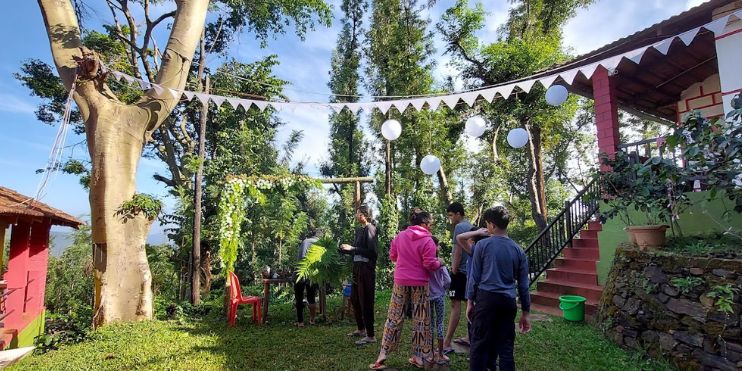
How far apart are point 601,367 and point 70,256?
1204 centimetres

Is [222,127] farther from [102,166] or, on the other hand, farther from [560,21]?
[560,21]

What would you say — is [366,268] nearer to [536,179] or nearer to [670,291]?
[670,291]

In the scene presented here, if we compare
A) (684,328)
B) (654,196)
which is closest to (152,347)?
(684,328)

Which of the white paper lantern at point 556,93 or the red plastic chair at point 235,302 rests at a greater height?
the white paper lantern at point 556,93

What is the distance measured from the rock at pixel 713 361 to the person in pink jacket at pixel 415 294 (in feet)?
7.45

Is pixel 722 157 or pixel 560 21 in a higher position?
pixel 560 21

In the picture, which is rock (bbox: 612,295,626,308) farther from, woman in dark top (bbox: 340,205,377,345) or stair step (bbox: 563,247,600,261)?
woman in dark top (bbox: 340,205,377,345)

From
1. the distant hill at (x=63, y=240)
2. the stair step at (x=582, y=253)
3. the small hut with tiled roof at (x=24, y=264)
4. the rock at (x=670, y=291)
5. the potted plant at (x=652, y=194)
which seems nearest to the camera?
the rock at (x=670, y=291)

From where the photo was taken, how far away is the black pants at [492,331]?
104 inches

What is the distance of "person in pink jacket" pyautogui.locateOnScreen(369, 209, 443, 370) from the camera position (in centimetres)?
343

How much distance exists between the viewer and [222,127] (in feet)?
43.5

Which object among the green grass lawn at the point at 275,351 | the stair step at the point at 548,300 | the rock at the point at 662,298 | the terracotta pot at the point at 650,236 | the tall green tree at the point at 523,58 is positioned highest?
the tall green tree at the point at 523,58

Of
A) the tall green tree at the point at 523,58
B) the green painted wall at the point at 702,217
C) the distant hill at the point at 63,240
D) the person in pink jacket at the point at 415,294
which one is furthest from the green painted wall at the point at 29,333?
the tall green tree at the point at 523,58

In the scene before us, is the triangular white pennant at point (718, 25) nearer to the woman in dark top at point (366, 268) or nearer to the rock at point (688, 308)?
the rock at point (688, 308)
